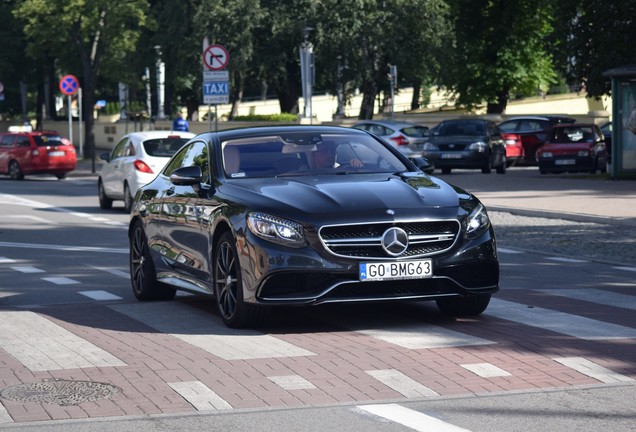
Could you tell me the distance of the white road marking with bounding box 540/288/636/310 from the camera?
38.0ft

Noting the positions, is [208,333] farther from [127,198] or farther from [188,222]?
[127,198]

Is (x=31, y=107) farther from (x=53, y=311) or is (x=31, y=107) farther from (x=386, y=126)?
(x=53, y=311)

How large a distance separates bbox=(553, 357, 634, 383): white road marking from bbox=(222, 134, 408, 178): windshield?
2915 mm

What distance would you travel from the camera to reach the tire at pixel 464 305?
1050 centimetres

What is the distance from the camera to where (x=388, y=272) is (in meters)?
9.63

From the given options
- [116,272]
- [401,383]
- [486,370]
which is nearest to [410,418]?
[401,383]

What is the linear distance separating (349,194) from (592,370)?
248cm

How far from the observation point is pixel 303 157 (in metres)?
11.1

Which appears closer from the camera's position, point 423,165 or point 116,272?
point 423,165

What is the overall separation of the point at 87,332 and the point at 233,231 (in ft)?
4.33

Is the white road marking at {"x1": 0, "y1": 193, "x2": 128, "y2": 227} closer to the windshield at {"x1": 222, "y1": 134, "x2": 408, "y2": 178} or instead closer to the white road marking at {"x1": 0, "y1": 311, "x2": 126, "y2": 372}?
the windshield at {"x1": 222, "y1": 134, "x2": 408, "y2": 178}

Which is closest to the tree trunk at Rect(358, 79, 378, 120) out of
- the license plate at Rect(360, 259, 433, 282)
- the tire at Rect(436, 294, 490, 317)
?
the tire at Rect(436, 294, 490, 317)

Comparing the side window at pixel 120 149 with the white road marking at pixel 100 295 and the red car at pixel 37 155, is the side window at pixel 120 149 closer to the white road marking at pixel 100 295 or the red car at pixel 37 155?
the white road marking at pixel 100 295

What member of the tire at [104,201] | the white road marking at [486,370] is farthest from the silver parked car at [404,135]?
the white road marking at [486,370]
